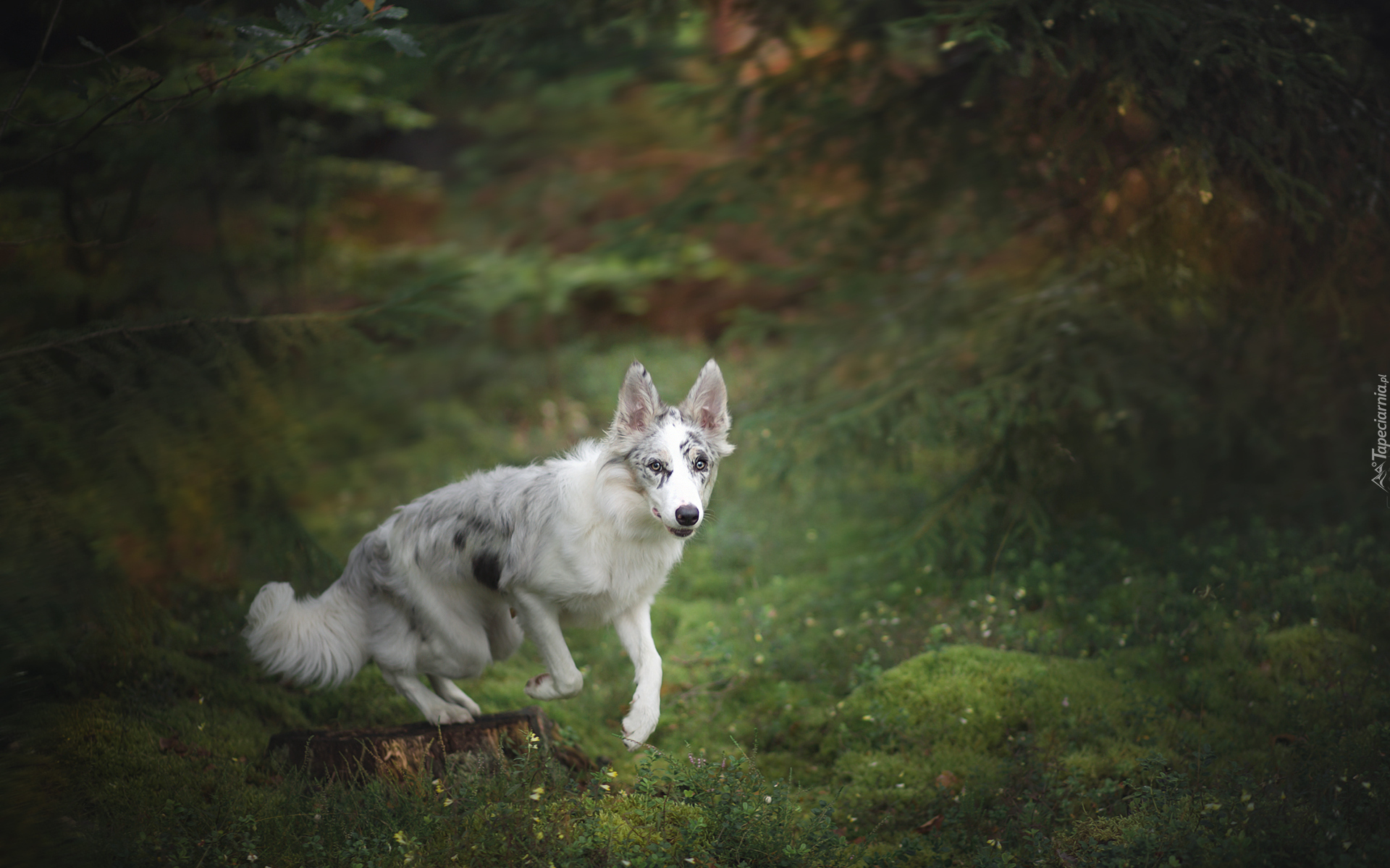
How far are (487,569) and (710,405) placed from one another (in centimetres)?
140

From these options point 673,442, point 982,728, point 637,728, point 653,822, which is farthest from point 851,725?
point 673,442

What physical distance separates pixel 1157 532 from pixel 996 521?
1.49 metres

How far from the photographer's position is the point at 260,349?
5242 millimetres

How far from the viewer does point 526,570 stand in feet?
13.9

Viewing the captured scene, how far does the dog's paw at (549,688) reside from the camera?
421cm

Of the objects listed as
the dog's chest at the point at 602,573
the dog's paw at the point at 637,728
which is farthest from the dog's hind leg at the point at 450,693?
the dog's paw at the point at 637,728

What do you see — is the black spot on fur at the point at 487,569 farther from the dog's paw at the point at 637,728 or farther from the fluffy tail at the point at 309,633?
the dog's paw at the point at 637,728

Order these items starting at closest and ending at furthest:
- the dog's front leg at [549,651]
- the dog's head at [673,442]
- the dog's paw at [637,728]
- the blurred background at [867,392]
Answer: the dog's head at [673,442] → the dog's paw at [637,728] → the dog's front leg at [549,651] → the blurred background at [867,392]

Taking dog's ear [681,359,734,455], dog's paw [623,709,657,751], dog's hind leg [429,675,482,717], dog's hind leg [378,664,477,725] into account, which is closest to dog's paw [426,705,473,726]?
dog's hind leg [378,664,477,725]

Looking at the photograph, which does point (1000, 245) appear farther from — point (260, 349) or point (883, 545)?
point (260, 349)

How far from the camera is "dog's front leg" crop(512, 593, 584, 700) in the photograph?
4195mm

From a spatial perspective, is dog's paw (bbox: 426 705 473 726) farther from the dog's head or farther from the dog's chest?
the dog's head

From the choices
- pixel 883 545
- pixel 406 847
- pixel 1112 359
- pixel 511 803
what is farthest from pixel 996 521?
pixel 406 847

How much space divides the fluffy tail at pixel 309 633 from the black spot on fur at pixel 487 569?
769 mm
